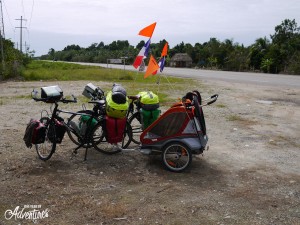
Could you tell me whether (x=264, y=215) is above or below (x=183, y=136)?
below

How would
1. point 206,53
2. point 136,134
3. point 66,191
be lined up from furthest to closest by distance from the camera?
1. point 206,53
2. point 136,134
3. point 66,191

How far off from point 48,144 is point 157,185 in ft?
6.73

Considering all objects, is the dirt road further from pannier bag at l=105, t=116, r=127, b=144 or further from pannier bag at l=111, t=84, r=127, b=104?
pannier bag at l=111, t=84, r=127, b=104

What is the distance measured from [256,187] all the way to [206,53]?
2026 inches

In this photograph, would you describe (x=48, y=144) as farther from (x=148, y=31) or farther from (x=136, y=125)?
(x=148, y=31)

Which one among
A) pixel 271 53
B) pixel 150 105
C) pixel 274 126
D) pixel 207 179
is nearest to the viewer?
pixel 207 179

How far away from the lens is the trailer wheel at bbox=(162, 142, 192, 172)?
5.14 meters

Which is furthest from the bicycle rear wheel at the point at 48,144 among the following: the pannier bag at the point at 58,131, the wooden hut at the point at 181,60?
the wooden hut at the point at 181,60

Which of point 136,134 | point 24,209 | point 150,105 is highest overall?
point 150,105

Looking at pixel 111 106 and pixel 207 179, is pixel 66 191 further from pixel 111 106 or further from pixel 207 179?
pixel 207 179

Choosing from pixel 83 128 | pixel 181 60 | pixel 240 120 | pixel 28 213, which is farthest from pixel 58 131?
pixel 181 60

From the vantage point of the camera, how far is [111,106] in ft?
17.2

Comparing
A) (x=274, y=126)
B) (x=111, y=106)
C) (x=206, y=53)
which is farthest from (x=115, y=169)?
(x=206, y=53)

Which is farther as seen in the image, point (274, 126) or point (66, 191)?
point (274, 126)
